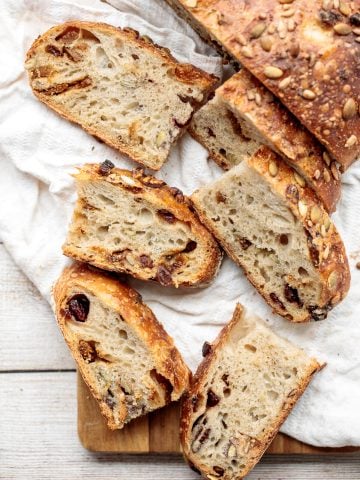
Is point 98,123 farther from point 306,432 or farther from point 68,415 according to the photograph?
point 306,432

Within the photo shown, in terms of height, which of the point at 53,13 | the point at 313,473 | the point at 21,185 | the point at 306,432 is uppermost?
the point at 53,13

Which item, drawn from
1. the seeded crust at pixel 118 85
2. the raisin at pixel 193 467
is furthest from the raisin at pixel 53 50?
the raisin at pixel 193 467

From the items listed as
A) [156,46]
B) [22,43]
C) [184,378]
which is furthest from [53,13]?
[184,378]

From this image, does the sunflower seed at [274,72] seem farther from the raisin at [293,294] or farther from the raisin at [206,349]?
the raisin at [206,349]

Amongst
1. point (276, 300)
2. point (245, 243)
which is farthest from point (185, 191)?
point (276, 300)

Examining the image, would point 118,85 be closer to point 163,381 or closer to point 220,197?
point 220,197
